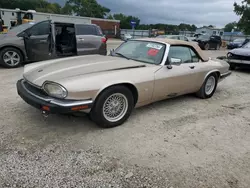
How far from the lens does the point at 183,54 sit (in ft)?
13.8

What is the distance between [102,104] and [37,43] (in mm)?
5083

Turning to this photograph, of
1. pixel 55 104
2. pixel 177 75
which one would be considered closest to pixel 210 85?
pixel 177 75

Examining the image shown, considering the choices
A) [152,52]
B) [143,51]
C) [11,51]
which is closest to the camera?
[152,52]

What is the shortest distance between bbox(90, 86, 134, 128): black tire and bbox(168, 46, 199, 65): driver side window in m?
1.15

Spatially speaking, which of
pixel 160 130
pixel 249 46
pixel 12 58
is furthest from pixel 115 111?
pixel 249 46

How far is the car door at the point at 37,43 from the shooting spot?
22.5ft

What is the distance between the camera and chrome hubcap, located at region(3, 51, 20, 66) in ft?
22.3

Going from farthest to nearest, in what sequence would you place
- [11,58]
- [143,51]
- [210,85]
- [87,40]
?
[87,40] → [11,58] → [210,85] → [143,51]

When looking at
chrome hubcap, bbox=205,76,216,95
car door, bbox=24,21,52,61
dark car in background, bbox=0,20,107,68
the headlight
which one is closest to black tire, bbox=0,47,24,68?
dark car in background, bbox=0,20,107,68

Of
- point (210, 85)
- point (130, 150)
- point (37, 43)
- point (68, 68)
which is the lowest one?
→ point (130, 150)

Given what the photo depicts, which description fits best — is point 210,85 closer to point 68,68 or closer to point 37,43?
point 68,68

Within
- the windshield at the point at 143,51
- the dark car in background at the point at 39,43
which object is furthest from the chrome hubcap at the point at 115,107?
the dark car in background at the point at 39,43

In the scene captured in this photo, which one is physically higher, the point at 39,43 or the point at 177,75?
the point at 39,43

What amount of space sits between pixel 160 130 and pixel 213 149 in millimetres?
820
